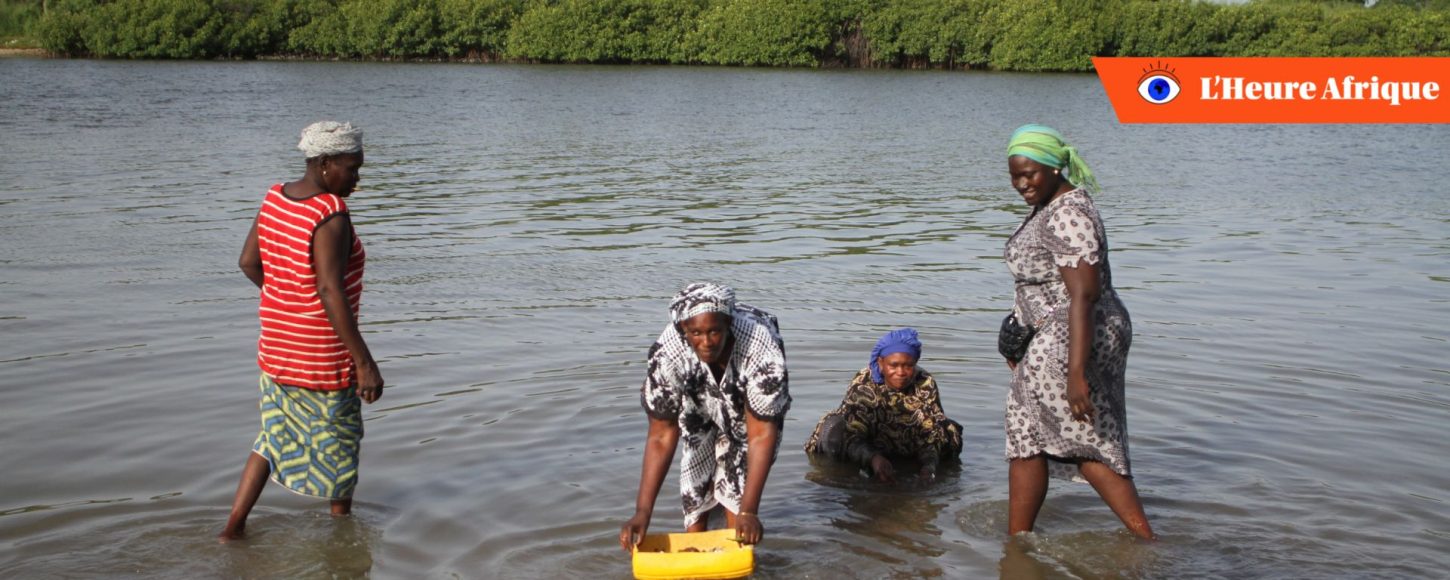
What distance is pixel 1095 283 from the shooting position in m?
4.27

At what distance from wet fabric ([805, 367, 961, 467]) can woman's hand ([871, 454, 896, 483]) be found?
11 centimetres

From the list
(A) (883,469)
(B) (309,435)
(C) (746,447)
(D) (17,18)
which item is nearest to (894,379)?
(A) (883,469)

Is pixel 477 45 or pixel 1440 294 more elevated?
pixel 477 45

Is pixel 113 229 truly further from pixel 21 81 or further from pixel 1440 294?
pixel 21 81

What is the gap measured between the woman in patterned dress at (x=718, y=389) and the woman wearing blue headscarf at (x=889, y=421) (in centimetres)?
169

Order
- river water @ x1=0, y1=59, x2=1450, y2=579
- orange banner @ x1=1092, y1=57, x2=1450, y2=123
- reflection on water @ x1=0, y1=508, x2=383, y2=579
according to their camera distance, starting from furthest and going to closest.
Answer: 1. orange banner @ x1=1092, y1=57, x2=1450, y2=123
2. river water @ x1=0, y1=59, x2=1450, y2=579
3. reflection on water @ x1=0, y1=508, x2=383, y2=579

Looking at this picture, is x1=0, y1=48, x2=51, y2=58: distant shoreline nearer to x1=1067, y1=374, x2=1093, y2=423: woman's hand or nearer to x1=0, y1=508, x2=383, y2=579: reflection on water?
x1=0, y1=508, x2=383, y2=579: reflection on water

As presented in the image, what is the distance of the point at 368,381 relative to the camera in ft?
15.0

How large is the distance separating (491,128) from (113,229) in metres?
13.8

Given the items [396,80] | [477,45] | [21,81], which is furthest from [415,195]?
[477,45]

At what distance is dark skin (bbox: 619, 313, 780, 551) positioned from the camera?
13.3 ft

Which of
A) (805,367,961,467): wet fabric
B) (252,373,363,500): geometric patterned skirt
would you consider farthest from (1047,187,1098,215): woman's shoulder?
(252,373,363,500): geometric patterned skirt

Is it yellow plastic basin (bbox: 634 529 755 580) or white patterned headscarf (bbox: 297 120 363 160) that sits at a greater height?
white patterned headscarf (bbox: 297 120 363 160)

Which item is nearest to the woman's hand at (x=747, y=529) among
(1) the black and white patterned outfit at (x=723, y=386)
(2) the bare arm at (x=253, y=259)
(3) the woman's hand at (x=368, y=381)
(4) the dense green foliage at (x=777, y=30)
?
(1) the black and white patterned outfit at (x=723, y=386)
